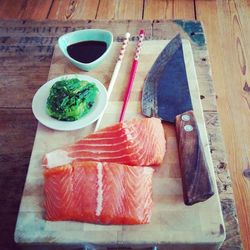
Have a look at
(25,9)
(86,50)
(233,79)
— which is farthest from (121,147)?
(25,9)

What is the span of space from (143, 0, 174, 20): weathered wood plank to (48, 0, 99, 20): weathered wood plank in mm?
235

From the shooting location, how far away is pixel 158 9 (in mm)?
1679

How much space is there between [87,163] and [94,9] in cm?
112

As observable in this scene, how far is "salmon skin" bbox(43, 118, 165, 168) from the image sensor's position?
0.80 metres

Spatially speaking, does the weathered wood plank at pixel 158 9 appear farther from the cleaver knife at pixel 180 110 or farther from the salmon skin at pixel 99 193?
the salmon skin at pixel 99 193

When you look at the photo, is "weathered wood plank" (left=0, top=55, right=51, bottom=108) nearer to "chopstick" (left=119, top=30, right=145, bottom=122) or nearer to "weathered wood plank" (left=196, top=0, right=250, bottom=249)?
"chopstick" (left=119, top=30, right=145, bottom=122)

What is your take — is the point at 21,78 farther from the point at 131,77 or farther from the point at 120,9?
the point at 120,9

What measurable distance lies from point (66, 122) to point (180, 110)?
0.88ft

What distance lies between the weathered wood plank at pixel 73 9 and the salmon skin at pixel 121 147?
986 mm

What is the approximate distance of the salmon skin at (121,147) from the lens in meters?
0.80

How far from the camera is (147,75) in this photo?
3.17 feet

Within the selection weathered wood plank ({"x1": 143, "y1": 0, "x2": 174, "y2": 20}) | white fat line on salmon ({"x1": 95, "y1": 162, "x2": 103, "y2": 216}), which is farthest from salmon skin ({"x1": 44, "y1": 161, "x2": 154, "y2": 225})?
weathered wood plank ({"x1": 143, "y1": 0, "x2": 174, "y2": 20})

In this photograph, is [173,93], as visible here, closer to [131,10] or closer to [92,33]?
[92,33]

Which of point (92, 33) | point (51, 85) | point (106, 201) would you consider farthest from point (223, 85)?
point (106, 201)
